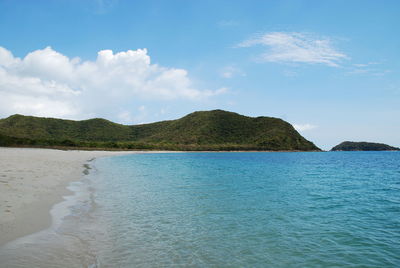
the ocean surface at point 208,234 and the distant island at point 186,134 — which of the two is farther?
the distant island at point 186,134

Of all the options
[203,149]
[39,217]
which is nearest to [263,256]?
[39,217]

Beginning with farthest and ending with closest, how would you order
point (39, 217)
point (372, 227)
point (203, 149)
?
point (203, 149), point (372, 227), point (39, 217)

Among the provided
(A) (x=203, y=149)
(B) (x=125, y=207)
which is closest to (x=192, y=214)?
(B) (x=125, y=207)

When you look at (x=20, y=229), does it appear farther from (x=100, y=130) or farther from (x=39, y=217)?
(x=100, y=130)

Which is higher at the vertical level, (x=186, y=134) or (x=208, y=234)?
(x=186, y=134)

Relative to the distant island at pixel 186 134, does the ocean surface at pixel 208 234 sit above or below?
below

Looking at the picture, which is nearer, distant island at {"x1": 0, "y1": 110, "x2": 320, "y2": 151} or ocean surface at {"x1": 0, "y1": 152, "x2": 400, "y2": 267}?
ocean surface at {"x1": 0, "y1": 152, "x2": 400, "y2": 267}

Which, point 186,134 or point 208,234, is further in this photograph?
point 186,134

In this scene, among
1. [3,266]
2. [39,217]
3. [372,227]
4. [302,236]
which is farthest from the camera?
[372,227]

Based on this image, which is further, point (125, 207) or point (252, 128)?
point (252, 128)

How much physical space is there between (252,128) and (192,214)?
189m

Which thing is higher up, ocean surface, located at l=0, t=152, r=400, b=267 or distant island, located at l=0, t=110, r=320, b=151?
distant island, located at l=0, t=110, r=320, b=151

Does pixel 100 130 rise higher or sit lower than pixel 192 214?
higher

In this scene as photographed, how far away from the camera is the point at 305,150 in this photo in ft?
644
